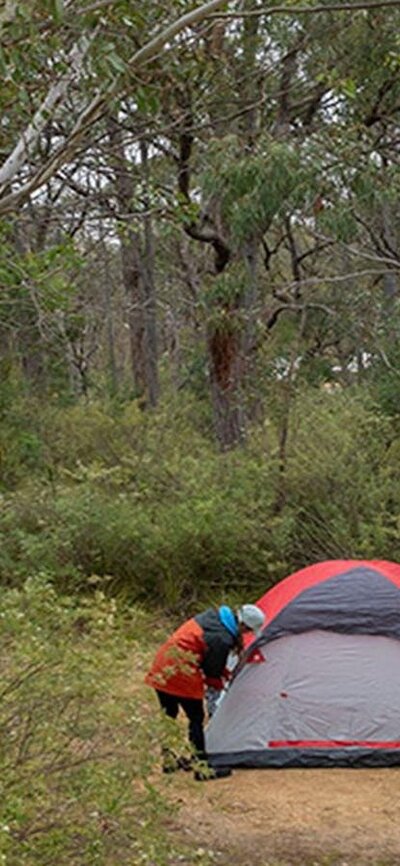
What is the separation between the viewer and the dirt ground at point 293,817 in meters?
4.93

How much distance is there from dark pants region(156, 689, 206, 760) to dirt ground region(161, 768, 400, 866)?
257 mm

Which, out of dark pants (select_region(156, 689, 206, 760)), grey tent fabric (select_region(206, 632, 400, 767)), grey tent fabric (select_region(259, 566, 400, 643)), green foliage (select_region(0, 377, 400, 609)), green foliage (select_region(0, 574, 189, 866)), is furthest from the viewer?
green foliage (select_region(0, 377, 400, 609))

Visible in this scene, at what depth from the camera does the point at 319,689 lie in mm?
6133

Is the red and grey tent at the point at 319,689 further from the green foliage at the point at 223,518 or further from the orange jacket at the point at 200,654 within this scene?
the green foliage at the point at 223,518

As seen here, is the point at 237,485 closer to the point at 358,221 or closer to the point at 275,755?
the point at 275,755

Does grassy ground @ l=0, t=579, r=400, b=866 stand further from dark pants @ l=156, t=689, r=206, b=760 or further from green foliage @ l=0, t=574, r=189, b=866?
dark pants @ l=156, t=689, r=206, b=760

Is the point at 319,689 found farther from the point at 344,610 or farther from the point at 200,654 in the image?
the point at 200,654

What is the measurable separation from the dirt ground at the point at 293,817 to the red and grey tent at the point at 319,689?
13 centimetres

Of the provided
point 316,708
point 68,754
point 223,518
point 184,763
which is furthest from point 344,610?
point 68,754

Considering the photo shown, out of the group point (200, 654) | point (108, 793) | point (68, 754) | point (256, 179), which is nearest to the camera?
point (108, 793)

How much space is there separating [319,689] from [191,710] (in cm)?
92

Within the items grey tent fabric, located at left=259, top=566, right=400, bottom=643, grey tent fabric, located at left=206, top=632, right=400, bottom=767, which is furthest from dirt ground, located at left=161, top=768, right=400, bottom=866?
grey tent fabric, located at left=259, top=566, right=400, bottom=643

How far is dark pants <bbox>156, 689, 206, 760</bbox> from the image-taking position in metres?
5.74

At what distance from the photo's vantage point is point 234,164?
32.2 feet
